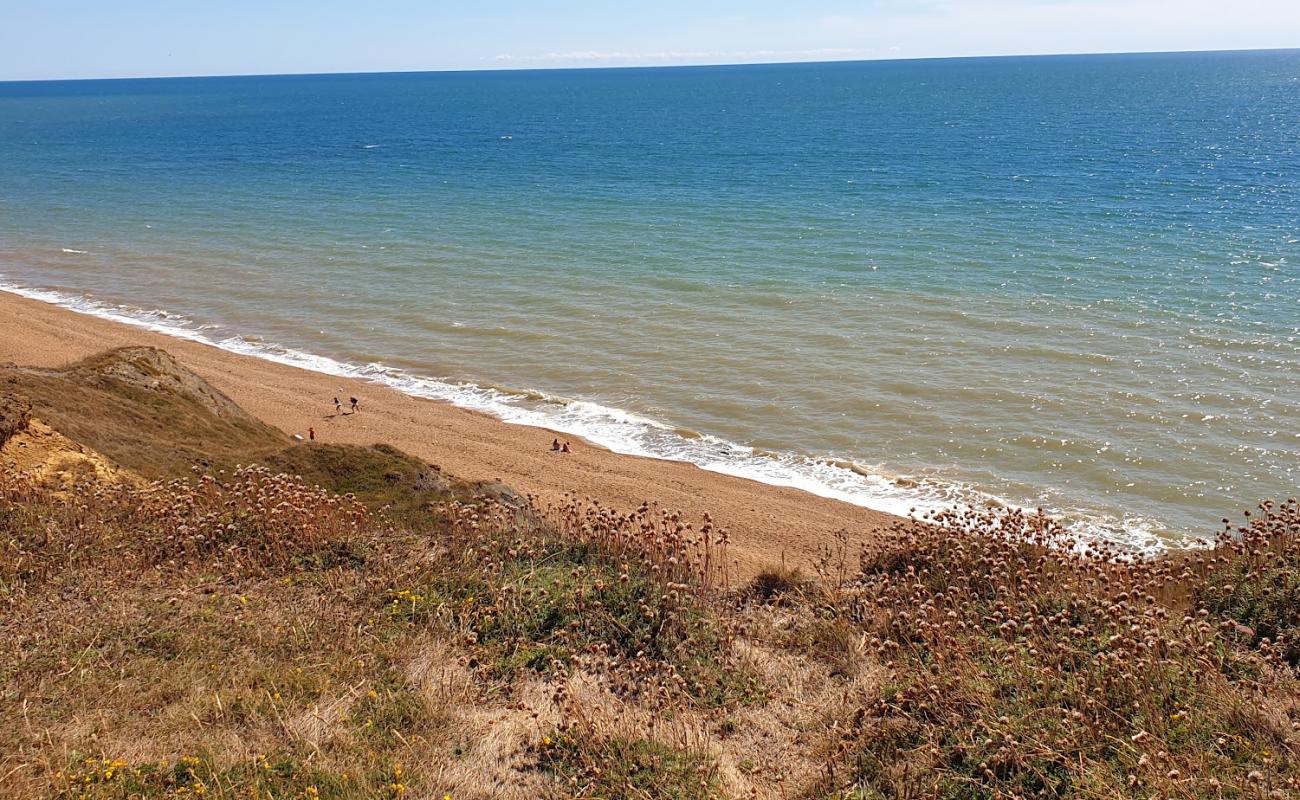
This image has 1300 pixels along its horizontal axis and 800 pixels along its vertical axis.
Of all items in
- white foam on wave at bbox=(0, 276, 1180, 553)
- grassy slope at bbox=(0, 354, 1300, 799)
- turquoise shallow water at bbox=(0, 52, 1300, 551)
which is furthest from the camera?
turquoise shallow water at bbox=(0, 52, 1300, 551)

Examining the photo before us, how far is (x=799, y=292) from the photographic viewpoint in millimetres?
31391

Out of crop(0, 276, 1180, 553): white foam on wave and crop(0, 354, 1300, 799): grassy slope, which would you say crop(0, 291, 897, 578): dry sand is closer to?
crop(0, 276, 1180, 553): white foam on wave

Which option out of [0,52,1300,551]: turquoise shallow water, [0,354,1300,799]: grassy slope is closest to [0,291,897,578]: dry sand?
[0,52,1300,551]: turquoise shallow water

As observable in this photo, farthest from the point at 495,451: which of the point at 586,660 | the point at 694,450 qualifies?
the point at 586,660

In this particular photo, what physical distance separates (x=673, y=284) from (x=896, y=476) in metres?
15.9

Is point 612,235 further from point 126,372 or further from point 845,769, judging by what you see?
point 845,769

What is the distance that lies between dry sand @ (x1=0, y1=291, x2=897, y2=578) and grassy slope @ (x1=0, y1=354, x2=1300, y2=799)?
493 centimetres

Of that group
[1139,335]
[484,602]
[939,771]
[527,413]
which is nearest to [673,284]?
[527,413]

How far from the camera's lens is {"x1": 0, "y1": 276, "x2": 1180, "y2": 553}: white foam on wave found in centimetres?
1652

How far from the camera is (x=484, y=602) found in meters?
7.68

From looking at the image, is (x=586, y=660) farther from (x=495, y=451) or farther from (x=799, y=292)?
(x=799, y=292)

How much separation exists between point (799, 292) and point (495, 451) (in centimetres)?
1485

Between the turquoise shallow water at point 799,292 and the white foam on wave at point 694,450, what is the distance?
9 cm

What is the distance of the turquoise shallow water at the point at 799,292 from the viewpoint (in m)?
19.4
